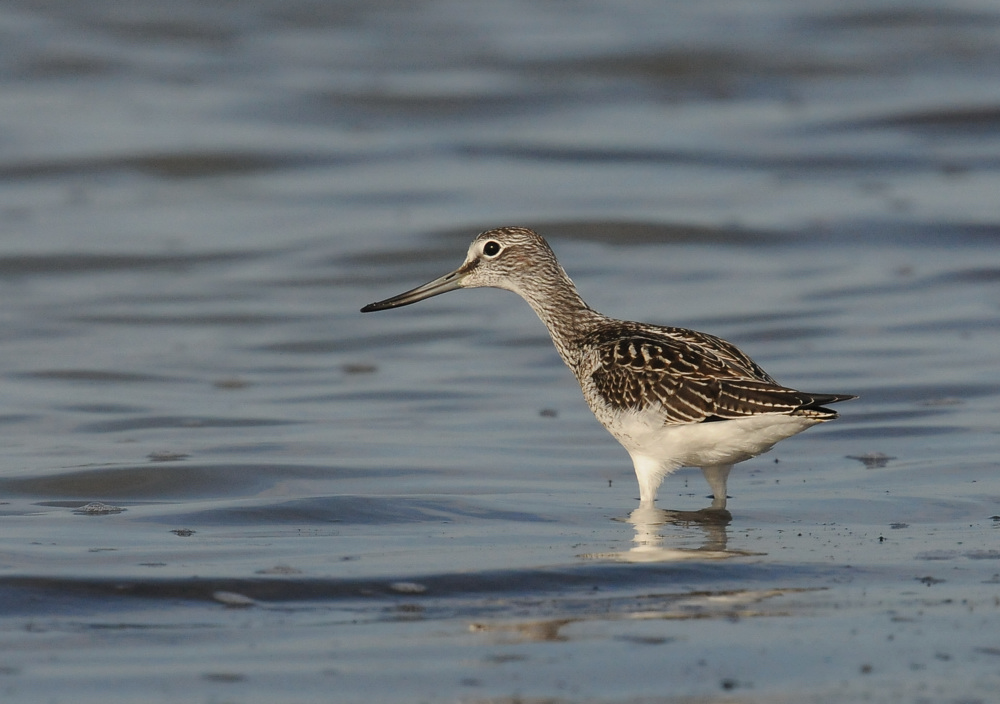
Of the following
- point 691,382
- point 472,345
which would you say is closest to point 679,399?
point 691,382

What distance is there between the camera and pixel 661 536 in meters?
6.34

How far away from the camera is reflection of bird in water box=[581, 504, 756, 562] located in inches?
228

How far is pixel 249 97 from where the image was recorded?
1898 centimetres

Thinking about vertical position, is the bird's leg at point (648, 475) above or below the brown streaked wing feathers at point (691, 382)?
below

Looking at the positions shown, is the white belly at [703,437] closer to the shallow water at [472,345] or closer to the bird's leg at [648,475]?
the bird's leg at [648,475]

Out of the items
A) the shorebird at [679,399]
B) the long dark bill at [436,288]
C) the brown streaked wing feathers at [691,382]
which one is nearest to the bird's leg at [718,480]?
the shorebird at [679,399]

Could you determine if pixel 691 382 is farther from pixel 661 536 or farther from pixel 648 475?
pixel 661 536

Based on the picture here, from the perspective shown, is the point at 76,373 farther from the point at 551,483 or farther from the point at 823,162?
the point at 823,162

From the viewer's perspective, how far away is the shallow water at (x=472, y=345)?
4.75 metres

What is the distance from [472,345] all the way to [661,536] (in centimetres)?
522

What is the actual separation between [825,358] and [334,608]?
20.1 feet

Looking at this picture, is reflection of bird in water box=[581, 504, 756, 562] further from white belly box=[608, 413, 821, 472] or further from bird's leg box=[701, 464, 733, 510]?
white belly box=[608, 413, 821, 472]

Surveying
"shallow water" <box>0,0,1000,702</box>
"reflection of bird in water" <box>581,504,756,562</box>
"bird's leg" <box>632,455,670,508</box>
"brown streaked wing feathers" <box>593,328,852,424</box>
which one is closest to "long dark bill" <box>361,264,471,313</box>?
"shallow water" <box>0,0,1000,702</box>

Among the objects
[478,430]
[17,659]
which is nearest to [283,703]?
[17,659]
